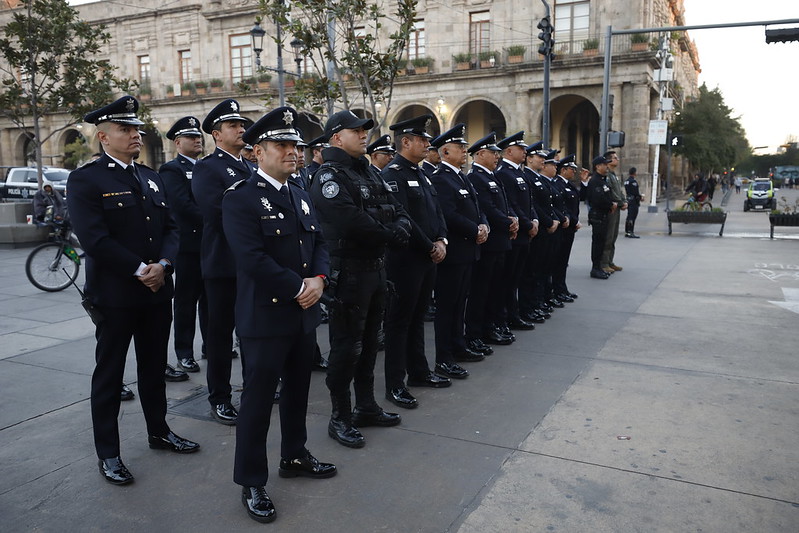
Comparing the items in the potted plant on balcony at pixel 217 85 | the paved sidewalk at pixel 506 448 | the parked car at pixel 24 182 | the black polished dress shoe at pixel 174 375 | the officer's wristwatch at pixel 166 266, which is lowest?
the paved sidewalk at pixel 506 448

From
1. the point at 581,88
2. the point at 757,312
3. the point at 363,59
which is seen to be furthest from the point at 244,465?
the point at 581,88

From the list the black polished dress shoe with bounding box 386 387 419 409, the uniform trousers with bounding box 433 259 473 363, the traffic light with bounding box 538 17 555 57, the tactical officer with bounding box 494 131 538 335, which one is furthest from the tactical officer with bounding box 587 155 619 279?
the black polished dress shoe with bounding box 386 387 419 409

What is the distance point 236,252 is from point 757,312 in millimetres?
7210

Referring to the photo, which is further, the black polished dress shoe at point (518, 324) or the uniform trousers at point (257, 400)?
the black polished dress shoe at point (518, 324)

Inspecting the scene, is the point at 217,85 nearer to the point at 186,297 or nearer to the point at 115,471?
the point at 186,297

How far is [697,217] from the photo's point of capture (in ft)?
59.9

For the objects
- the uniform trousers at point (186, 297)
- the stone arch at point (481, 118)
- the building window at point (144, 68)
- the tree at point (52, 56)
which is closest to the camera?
the uniform trousers at point (186, 297)

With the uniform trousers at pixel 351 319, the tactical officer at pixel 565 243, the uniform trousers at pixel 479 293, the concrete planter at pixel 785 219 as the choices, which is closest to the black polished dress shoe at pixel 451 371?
the uniform trousers at pixel 479 293

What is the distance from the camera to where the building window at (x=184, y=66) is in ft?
131

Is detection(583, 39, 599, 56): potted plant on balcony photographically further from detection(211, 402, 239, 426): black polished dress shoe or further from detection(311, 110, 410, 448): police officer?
detection(211, 402, 239, 426): black polished dress shoe

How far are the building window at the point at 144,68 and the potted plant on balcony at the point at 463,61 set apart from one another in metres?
20.4

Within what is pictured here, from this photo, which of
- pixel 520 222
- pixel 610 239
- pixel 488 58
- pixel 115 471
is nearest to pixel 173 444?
pixel 115 471

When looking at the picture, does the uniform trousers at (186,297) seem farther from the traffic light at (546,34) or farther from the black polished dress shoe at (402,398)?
the traffic light at (546,34)

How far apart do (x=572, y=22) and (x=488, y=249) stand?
2779 cm
